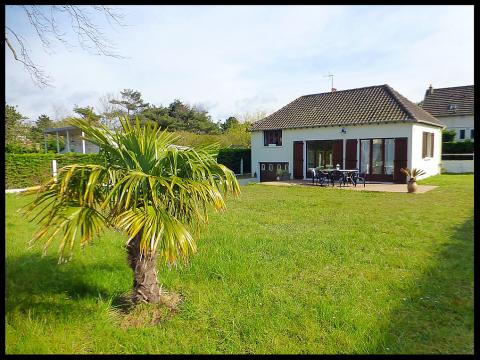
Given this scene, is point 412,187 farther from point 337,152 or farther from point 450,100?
point 450,100

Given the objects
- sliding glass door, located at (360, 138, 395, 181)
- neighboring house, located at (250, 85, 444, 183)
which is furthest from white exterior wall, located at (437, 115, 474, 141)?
sliding glass door, located at (360, 138, 395, 181)

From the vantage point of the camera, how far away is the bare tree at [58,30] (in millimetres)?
7094

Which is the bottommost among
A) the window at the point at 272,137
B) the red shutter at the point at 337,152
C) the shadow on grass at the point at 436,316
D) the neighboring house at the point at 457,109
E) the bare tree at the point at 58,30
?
the shadow on grass at the point at 436,316

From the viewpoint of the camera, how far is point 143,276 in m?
3.79

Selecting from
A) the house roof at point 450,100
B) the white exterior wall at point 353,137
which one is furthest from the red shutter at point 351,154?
the house roof at point 450,100

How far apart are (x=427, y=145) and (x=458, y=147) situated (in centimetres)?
880

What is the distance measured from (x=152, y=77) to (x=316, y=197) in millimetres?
7637

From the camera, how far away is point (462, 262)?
5152 millimetres

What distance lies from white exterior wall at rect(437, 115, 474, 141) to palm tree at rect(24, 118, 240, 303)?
37.0 m

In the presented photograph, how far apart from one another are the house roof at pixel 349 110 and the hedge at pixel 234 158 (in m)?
3.52

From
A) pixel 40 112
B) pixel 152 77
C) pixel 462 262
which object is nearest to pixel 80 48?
pixel 152 77

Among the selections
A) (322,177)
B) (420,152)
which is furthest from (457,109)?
(322,177)

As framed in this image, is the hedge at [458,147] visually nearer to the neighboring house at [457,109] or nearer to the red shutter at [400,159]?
the neighboring house at [457,109]

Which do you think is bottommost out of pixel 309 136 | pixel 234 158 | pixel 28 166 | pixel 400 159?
pixel 28 166
